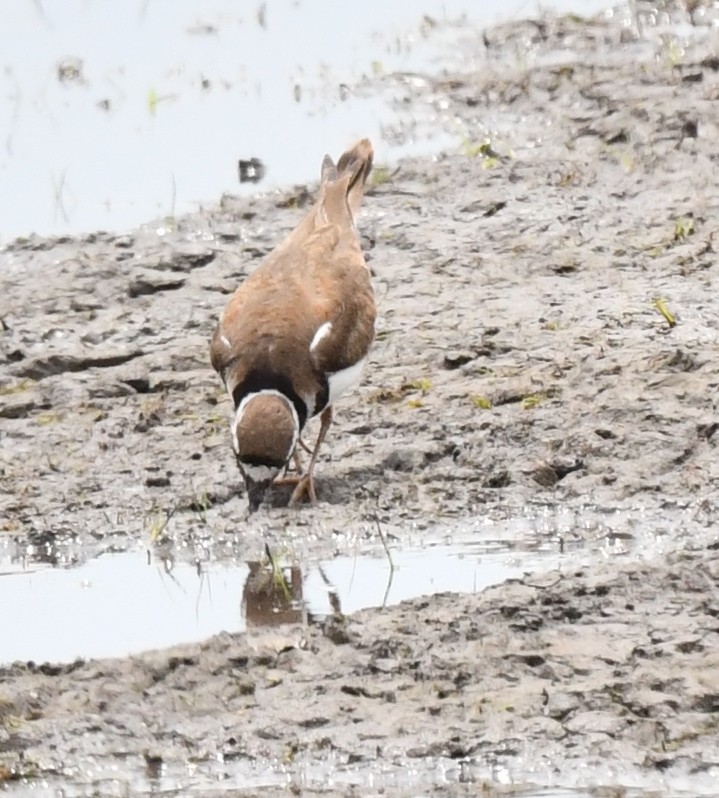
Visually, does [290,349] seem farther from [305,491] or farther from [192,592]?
[192,592]

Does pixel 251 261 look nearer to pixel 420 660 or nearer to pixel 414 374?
pixel 414 374

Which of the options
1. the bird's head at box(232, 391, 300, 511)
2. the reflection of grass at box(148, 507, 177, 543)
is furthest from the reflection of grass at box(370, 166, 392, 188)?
the reflection of grass at box(148, 507, 177, 543)

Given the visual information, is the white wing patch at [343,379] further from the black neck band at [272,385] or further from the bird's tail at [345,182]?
the bird's tail at [345,182]

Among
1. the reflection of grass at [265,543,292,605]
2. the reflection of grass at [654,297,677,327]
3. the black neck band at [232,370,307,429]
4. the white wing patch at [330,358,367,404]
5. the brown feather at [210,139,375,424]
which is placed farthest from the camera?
the reflection of grass at [654,297,677,327]

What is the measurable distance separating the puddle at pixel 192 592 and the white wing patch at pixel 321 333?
109 cm

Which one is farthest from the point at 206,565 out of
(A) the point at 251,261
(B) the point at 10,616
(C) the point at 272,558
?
(A) the point at 251,261

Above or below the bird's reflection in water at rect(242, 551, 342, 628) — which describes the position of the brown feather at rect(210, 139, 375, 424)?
above

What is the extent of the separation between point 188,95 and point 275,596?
7.62 meters

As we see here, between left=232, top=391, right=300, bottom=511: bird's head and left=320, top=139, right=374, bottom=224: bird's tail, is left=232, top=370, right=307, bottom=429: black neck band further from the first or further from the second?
left=320, top=139, right=374, bottom=224: bird's tail

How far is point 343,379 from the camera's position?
880cm

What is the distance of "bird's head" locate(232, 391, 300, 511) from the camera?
8250mm

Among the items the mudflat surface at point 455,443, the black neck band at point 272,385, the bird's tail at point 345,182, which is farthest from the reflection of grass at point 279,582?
the bird's tail at point 345,182

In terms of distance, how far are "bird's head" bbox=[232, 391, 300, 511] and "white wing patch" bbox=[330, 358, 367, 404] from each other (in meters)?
0.36

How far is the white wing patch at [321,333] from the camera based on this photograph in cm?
867
